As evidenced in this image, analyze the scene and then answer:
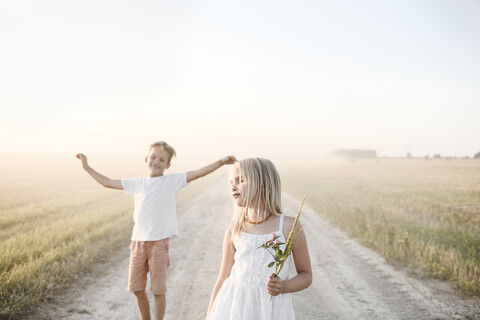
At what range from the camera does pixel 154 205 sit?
3467 millimetres

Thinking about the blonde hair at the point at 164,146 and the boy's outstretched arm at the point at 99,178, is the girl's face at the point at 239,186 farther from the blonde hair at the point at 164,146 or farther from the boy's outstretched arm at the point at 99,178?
the boy's outstretched arm at the point at 99,178

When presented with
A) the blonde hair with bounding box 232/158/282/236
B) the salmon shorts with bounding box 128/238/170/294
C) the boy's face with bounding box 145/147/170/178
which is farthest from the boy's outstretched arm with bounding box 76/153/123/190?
the blonde hair with bounding box 232/158/282/236

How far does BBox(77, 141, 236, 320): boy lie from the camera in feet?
11.2

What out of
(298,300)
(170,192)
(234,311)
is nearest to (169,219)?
(170,192)

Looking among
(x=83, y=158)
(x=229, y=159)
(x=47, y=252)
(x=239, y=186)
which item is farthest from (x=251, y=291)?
(x=47, y=252)

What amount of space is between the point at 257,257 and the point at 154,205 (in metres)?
1.77

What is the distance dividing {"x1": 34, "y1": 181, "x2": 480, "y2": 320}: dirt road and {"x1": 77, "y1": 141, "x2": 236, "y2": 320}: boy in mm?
985

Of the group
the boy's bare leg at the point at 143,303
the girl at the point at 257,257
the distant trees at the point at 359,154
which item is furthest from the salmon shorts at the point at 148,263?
the distant trees at the point at 359,154

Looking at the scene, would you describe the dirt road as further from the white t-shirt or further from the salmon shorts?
the white t-shirt

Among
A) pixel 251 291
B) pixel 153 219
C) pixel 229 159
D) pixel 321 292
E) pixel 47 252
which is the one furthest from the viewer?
pixel 47 252

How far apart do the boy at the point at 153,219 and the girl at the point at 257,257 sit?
4.22 ft

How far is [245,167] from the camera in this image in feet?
6.64

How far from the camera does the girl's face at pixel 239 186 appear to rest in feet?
6.66

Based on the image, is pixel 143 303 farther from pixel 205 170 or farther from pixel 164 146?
pixel 164 146
